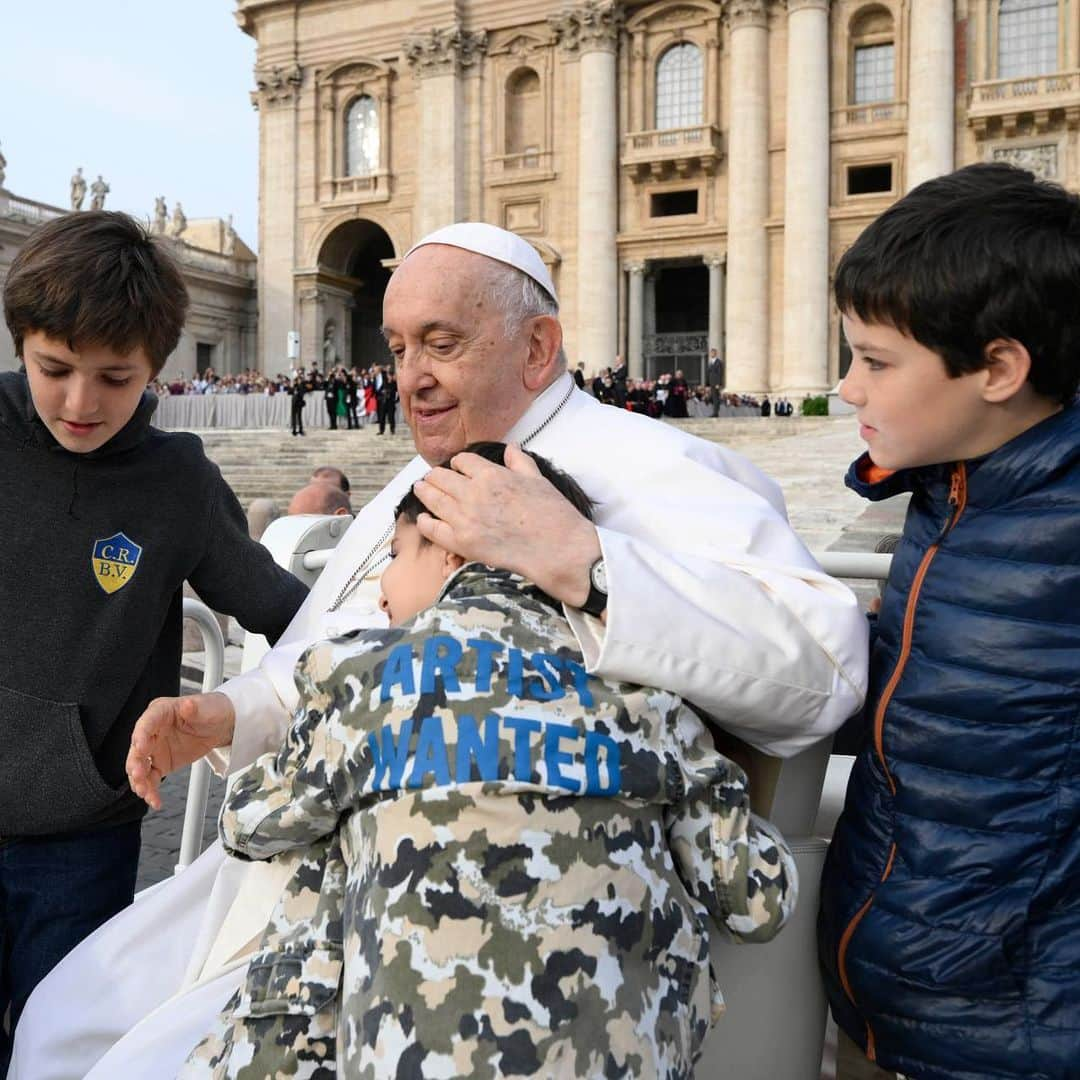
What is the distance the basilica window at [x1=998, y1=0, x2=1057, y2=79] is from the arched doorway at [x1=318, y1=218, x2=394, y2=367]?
1684 cm

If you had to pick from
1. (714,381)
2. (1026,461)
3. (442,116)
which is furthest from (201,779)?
(442,116)

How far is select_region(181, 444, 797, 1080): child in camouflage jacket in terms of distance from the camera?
114 centimetres

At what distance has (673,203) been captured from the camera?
92.8 ft

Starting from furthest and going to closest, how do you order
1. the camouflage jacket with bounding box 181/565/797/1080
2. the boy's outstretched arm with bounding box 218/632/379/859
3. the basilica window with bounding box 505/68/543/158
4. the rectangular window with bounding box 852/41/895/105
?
the basilica window with bounding box 505/68/543/158, the rectangular window with bounding box 852/41/895/105, the boy's outstretched arm with bounding box 218/632/379/859, the camouflage jacket with bounding box 181/565/797/1080

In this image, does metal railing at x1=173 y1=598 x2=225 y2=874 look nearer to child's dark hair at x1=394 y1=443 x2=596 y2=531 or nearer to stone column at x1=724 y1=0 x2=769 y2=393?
child's dark hair at x1=394 y1=443 x2=596 y2=531

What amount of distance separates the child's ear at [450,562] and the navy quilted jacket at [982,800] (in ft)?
2.14

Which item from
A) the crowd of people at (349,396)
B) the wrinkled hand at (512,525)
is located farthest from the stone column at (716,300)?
the wrinkled hand at (512,525)

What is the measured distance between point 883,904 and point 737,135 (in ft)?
88.6

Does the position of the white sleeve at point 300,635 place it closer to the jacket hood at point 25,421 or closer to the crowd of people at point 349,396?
the jacket hood at point 25,421

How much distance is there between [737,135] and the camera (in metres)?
26.0

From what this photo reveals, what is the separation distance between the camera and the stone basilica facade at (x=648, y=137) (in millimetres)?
24562

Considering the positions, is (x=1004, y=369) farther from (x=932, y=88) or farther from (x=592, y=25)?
(x=592, y=25)

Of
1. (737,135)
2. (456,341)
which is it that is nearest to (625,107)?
(737,135)

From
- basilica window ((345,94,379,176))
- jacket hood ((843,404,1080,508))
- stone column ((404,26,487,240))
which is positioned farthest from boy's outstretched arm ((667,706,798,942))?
basilica window ((345,94,379,176))
